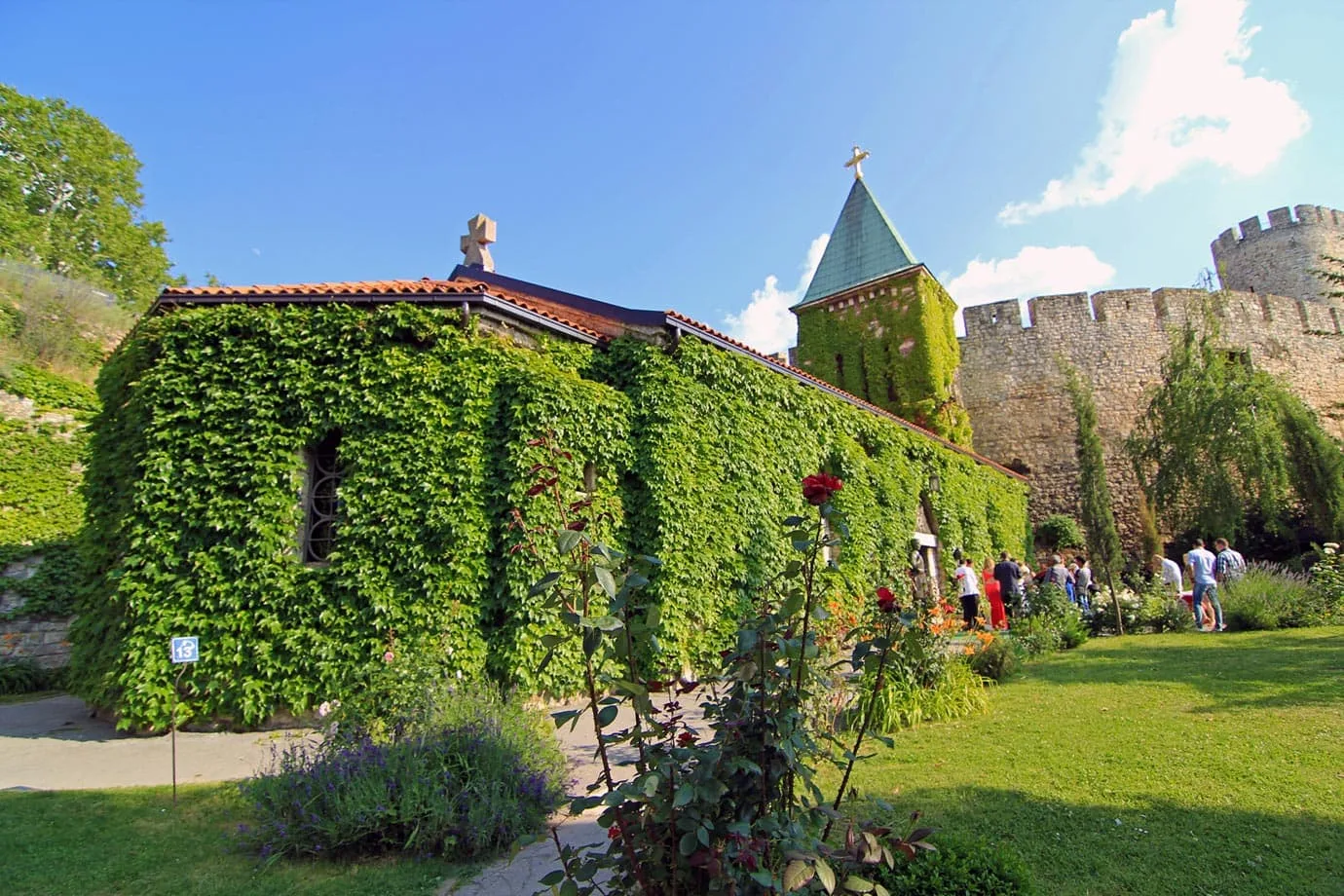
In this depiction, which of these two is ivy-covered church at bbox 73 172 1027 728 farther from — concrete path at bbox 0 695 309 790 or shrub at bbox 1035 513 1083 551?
shrub at bbox 1035 513 1083 551

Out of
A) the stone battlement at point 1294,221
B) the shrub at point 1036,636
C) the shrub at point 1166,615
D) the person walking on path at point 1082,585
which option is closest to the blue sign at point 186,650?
the shrub at point 1036,636

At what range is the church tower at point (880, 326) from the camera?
2067 cm

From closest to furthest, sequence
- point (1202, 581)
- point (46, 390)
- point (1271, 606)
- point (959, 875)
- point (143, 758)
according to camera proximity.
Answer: point (959, 875) → point (143, 758) → point (1271, 606) → point (1202, 581) → point (46, 390)

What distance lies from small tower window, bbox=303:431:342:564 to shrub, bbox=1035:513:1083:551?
77.4 feet

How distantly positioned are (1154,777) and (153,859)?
6.70 metres

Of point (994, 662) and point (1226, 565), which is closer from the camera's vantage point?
point (994, 662)

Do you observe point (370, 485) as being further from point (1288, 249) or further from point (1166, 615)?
point (1288, 249)

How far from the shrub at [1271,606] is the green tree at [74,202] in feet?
125

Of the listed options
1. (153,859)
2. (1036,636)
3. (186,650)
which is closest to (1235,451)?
(1036,636)

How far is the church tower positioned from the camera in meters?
20.7

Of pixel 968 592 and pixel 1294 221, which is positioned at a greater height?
pixel 1294 221

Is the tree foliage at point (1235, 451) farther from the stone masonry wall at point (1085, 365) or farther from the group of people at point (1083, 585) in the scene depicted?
the group of people at point (1083, 585)

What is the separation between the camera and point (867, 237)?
2258 centimetres

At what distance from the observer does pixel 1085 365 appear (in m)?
25.2
